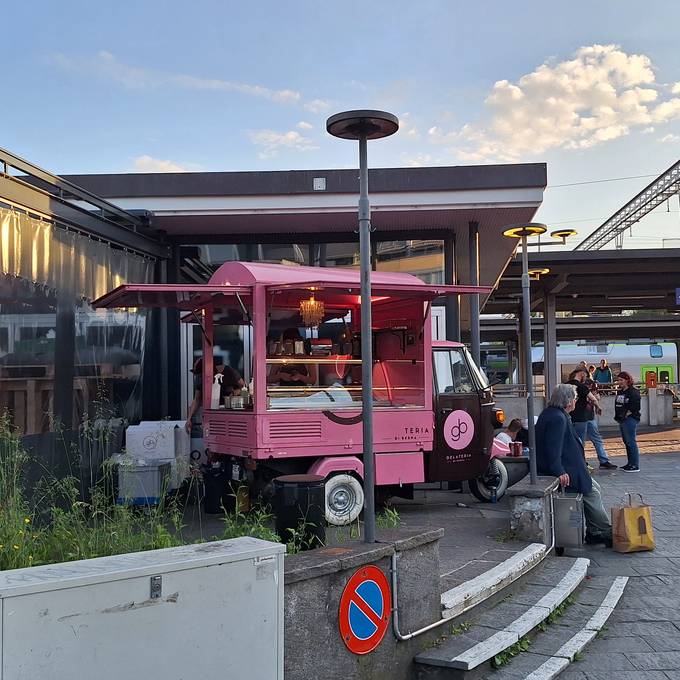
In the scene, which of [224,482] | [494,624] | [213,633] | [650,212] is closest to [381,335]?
[224,482]

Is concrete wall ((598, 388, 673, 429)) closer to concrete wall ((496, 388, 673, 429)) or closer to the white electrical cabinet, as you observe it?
concrete wall ((496, 388, 673, 429))

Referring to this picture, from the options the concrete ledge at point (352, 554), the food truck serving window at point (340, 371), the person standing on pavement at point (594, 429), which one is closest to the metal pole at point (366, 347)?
the concrete ledge at point (352, 554)

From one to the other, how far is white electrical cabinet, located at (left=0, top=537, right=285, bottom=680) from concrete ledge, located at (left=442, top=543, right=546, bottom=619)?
1918 mm

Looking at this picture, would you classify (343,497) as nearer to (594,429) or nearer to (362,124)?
(362,124)

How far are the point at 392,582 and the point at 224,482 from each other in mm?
4164

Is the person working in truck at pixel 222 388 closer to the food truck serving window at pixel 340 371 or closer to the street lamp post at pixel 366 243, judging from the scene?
the food truck serving window at pixel 340 371

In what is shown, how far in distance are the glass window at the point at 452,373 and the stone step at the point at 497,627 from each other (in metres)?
2.90

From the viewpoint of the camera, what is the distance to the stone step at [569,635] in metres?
4.56

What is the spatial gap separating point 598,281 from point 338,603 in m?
22.5

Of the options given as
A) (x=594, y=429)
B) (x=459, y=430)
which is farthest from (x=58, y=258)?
(x=594, y=429)

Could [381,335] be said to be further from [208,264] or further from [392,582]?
[392,582]

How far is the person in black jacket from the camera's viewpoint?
43.4ft

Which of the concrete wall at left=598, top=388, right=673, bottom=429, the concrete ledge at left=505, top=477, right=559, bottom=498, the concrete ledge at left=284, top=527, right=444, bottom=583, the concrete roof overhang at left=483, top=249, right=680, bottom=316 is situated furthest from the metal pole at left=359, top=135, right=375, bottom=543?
the concrete wall at left=598, top=388, right=673, bottom=429

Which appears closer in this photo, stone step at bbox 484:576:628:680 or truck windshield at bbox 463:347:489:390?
stone step at bbox 484:576:628:680
